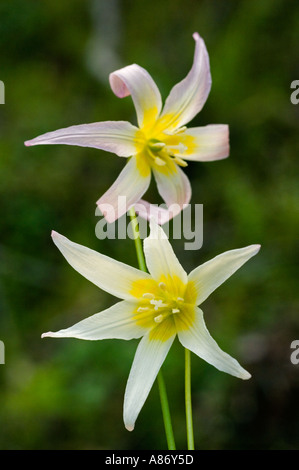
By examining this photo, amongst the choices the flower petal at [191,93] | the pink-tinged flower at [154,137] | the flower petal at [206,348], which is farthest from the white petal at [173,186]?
the flower petal at [206,348]

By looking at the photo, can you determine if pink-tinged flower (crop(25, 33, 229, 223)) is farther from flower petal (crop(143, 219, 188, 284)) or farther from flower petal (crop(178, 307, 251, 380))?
flower petal (crop(178, 307, 251, 380))

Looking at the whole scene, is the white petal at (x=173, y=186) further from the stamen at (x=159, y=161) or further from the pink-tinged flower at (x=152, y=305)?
the pink-tinged flower at (x=152, y=305)

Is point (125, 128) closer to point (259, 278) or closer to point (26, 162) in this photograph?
point (259, 278)

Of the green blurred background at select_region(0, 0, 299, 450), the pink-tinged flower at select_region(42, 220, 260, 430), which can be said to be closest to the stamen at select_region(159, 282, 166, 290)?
the pink-tinged flower at select_region(42, 220, 260, 430)

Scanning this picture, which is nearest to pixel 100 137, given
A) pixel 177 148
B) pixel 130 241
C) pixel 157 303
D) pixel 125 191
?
pixel 125 191
